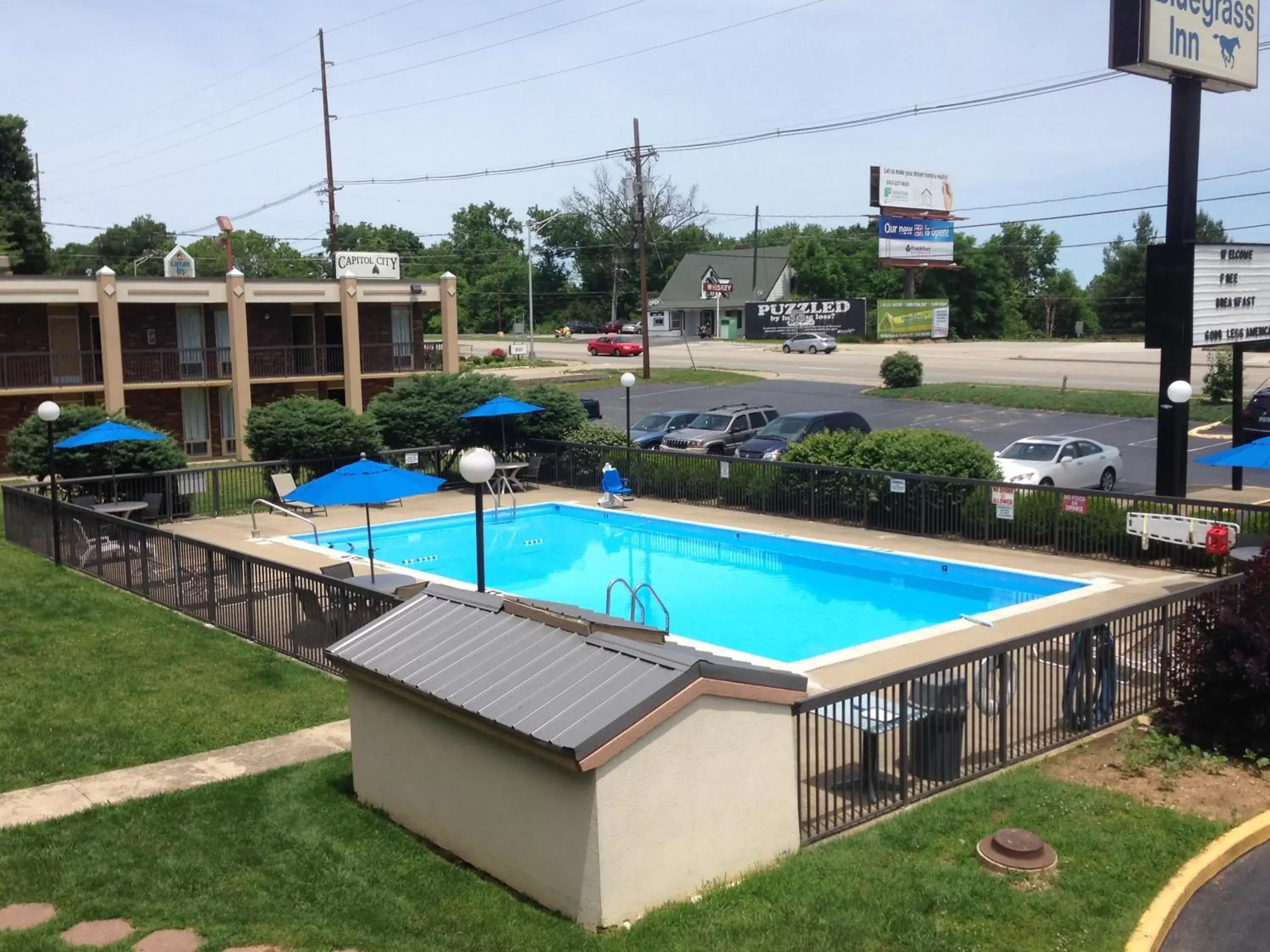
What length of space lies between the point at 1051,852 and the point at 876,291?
8755 cm

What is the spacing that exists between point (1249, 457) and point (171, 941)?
16.1 m

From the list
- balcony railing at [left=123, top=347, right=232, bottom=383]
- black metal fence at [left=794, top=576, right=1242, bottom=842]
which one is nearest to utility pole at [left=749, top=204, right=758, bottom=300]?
balcony railing at [left=123, top=347, right=232, bottom=383]

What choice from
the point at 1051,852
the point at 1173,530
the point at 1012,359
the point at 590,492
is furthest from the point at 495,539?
the point at 1012,359

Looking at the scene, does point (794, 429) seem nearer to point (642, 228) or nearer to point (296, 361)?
point (296, 361)

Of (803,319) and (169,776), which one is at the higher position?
(803,319)

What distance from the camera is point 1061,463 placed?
24.5 m

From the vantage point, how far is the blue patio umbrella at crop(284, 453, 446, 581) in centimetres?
1652

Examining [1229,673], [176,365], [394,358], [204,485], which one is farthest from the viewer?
[394,358]

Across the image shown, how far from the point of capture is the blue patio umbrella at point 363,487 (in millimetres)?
16516

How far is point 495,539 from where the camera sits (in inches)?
957

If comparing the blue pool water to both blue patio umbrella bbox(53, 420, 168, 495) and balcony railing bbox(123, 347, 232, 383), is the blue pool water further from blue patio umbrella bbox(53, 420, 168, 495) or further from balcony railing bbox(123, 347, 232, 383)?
balcony railing bbox(123, 347, 232, 383)

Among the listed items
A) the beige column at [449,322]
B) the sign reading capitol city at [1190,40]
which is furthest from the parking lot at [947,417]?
the sign reading capitol city at [1190,40]

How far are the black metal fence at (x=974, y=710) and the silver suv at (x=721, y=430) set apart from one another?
62.2 ft

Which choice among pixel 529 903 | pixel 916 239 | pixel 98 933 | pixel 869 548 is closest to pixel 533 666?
pixel 529 903
